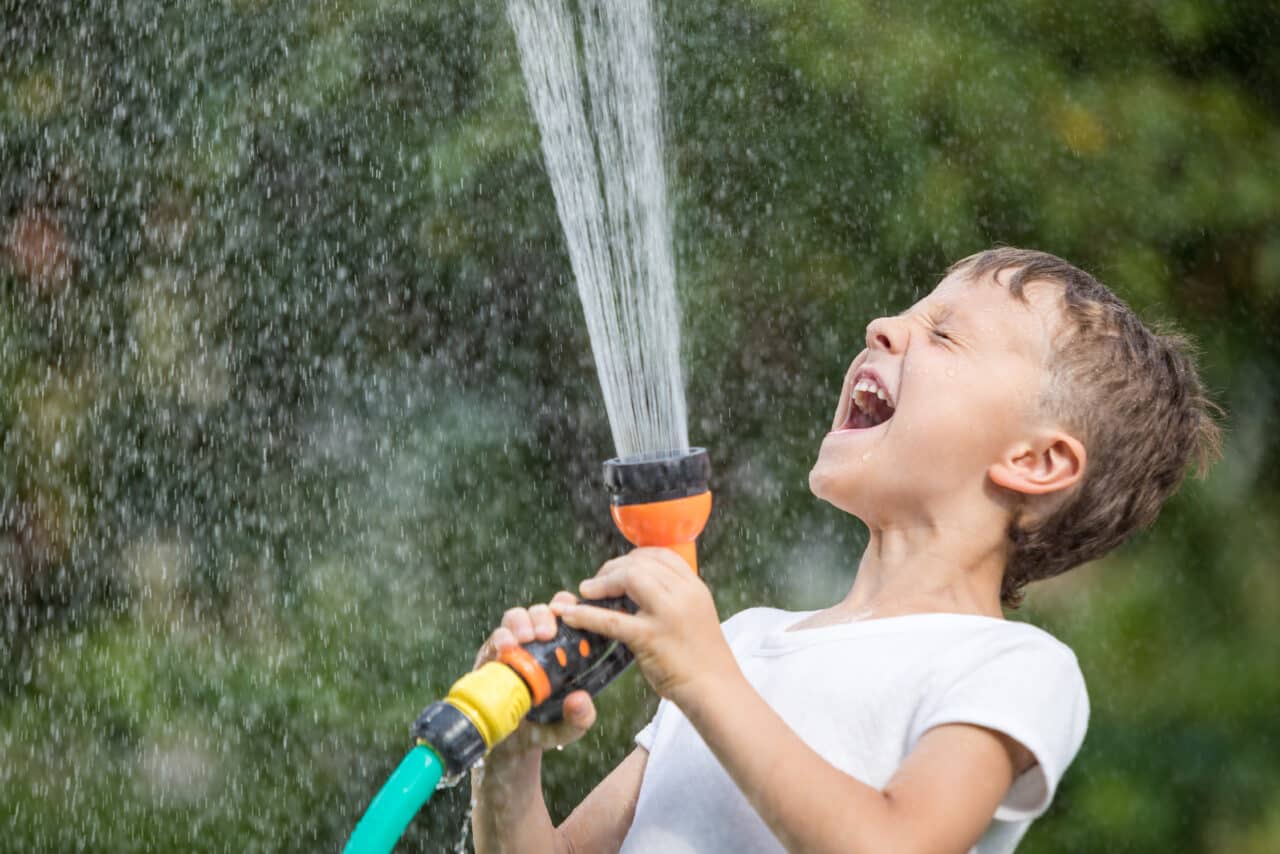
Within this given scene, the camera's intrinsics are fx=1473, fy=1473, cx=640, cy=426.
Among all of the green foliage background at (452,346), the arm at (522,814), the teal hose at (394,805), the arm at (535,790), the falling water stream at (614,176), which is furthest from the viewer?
the green foliage background at (452,346)

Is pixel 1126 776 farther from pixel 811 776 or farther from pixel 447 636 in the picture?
pixel 811 776

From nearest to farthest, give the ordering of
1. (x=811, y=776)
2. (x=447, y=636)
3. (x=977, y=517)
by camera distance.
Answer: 1. (x=811, y=776)
2. (x=977, y=517)
3. (x=447, y=636)

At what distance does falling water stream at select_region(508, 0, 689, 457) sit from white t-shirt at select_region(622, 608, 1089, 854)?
0.98 ft

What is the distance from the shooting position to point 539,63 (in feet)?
9.13

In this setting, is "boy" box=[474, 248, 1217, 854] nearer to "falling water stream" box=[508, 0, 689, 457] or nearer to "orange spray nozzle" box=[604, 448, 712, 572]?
"orange spray nozzle" box=[604, 448, 712, 572]

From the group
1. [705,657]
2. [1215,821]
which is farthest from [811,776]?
[1215,821]

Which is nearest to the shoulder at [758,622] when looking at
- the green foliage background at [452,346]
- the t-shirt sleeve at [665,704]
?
the t-shirt sleeve at [665,704]

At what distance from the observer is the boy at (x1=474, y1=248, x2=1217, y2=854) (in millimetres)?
1092

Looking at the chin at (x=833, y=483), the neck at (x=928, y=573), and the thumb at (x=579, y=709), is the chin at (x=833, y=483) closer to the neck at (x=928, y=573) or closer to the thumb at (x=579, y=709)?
the neck at (x=928, y=573)

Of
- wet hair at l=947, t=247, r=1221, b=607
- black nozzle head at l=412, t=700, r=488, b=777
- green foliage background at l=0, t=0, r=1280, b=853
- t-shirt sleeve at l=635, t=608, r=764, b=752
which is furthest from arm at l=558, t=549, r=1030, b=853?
green foliage background at l=0, t=0, r=1280, b=853

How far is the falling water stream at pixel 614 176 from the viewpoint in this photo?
170 centimetres

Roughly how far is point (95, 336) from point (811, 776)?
221 cm

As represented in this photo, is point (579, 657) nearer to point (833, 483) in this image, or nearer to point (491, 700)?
point (491, 700)

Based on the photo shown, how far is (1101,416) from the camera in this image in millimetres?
1401
